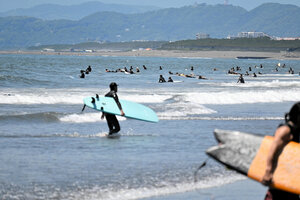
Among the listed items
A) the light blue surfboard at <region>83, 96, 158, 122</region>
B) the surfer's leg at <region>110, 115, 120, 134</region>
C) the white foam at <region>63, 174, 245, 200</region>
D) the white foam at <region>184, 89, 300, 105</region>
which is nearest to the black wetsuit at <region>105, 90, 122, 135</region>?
the surfer's leg at <region>110, 115, 120, 134</region>

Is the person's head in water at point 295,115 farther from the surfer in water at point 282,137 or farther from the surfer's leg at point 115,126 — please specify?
the surfer's leg at point 115,126

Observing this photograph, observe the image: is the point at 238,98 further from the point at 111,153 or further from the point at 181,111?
the point at 111,153

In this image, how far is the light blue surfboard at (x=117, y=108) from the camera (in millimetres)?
14273

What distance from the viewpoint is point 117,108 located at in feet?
47.3

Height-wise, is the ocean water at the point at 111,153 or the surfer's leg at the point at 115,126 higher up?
the surfer's leg at the point at 115,126

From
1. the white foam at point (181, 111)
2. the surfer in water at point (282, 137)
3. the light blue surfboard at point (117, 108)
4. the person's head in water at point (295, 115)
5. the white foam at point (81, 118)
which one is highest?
the person's head in water at point (295, 115)

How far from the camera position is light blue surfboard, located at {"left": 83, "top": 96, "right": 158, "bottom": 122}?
1427 centimetres

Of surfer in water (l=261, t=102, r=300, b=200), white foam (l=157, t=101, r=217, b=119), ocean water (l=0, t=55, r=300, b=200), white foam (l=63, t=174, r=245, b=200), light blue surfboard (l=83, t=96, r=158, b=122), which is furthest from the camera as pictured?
white foam (l=157, t=101, r=217, b=119)

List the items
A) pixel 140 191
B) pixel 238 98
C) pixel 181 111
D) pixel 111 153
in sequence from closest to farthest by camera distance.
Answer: pixel 140 191, pixel 111 153, pixel 181 111, pixel 238 98

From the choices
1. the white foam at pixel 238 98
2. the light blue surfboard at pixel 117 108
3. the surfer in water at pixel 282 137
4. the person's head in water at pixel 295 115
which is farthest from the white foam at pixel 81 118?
the person's head in water at pixel 295 115

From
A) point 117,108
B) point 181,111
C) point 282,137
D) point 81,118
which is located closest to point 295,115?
point 282,137

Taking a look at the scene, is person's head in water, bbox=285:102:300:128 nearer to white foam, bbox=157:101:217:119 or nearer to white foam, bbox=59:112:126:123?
white foam, bbox=59:112:126:123

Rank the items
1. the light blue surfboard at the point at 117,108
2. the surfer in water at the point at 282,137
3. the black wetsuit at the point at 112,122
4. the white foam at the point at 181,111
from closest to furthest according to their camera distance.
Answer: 1. the surfer in water at the point at 282,137
2. the light blue surfboard at the point at 117,108
3. the black wetsuit at the point at 112,122
4. the white foam at the point at 181,111

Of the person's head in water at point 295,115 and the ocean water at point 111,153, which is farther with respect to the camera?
the ocean water at point 111,153
